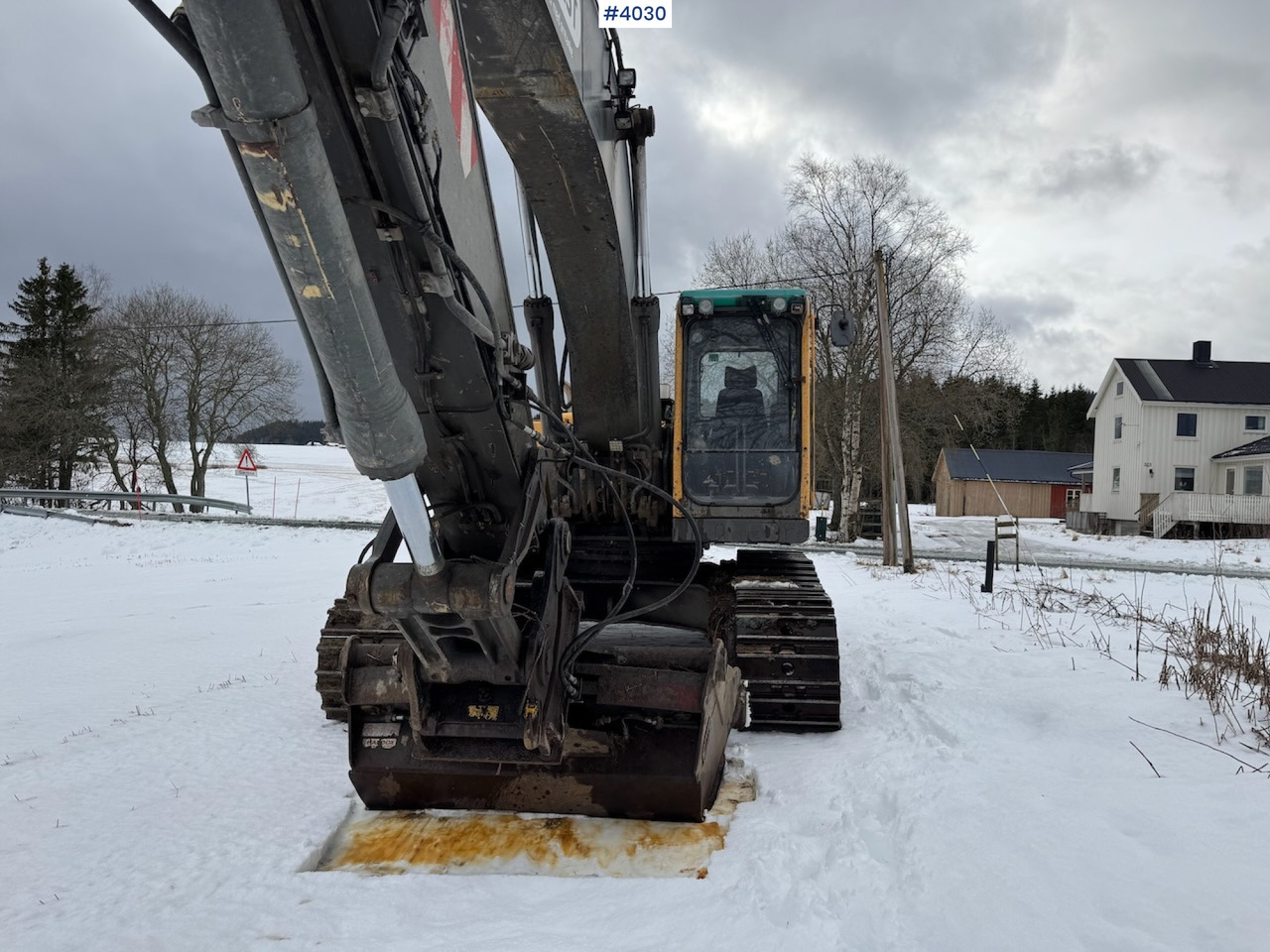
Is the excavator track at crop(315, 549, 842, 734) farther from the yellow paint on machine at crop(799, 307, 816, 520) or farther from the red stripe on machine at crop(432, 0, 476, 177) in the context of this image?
the red stripe on machine at crop(432, 0, 476, 177)

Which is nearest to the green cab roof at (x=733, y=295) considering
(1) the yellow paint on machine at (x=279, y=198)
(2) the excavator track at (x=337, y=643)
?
(2) the excavator track at (x=337, y=643)

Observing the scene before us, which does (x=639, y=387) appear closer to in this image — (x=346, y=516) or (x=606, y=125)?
(x=606, y=125)

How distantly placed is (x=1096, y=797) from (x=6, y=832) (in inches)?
181

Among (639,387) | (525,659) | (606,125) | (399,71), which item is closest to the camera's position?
(399,71)

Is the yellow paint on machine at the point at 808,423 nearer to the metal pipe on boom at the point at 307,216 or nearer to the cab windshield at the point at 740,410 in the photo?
the cab windshield at the point at 740,410

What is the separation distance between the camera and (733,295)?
5.21 metres

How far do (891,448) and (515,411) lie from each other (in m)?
12.8

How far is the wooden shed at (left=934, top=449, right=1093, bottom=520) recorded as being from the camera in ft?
155

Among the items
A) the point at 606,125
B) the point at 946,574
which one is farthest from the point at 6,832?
the point at 946,574

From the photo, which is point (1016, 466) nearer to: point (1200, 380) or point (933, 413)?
point (1200, 380)

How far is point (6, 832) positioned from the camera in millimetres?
3443

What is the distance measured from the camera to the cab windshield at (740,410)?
203 inches

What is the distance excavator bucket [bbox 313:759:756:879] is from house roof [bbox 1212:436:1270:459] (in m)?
32.3

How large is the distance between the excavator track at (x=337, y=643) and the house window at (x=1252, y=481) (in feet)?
108
